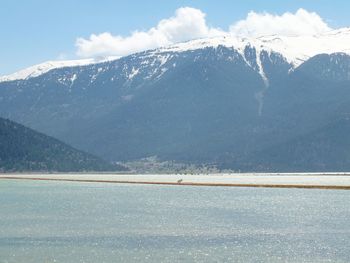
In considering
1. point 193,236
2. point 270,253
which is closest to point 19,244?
point 193,236

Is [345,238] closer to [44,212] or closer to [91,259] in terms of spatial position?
[91,259]

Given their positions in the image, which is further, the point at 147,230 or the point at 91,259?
the point at 147,230

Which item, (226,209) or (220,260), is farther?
(226,209)

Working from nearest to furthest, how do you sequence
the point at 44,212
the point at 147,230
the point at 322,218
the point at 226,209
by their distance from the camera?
the point at 147,230 < the point at 322,218 < the point at 44,212 < the point at 226,209

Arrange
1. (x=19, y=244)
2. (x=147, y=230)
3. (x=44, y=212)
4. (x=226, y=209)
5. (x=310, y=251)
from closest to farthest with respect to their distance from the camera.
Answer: (x=310, y=251), (x=19, y=244), (x=147, y=230), (x=44, y=212), (x=226, y=209)

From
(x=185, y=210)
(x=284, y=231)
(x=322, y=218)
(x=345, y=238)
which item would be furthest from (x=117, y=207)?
(x=345, y=238)

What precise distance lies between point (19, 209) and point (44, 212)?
9.75 metres

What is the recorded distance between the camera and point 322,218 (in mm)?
148875

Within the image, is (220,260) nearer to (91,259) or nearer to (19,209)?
(91,259)

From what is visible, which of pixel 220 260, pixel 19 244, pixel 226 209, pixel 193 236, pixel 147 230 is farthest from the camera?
pixel 226 209

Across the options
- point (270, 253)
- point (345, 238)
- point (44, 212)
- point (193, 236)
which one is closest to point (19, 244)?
point (193, 236)

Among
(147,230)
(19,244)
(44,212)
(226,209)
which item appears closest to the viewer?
(19,244)

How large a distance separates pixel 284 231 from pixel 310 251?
Answer: 23.9 meters

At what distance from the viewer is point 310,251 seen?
100 m
